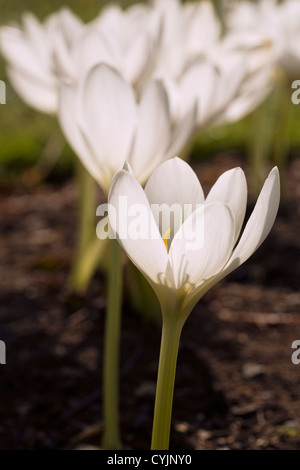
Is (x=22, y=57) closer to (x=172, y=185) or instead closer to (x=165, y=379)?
(x=172, y=185)

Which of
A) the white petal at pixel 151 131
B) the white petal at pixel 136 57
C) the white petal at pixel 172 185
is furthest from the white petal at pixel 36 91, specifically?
the white petal at pixel 172 185

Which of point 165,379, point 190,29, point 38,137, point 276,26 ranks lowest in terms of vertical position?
point 165,379

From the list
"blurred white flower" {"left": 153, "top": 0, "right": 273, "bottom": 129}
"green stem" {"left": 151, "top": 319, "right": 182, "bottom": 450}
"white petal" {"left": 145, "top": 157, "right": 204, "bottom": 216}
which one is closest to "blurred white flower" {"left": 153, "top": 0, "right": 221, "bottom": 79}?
"blurred white flower" {"left": 153, "top": 0, "right": 273, "bottom": 129}

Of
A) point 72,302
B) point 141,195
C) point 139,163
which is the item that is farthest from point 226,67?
point 72,302

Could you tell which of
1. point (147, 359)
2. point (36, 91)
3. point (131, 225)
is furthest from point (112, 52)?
point (147, 359)

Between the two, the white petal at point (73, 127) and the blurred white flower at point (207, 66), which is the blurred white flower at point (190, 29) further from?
the white petal at point (73, 127)

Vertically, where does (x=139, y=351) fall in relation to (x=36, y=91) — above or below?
below

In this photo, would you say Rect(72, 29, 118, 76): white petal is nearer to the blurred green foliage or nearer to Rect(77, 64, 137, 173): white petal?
Rect(77, 64, 137, 173): white petal
